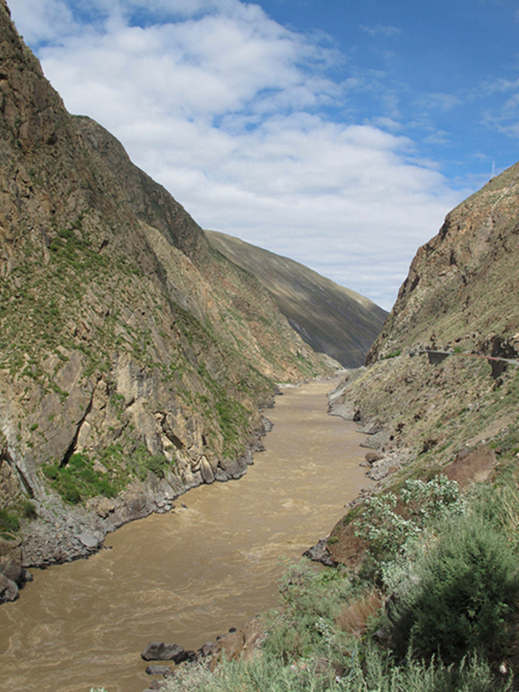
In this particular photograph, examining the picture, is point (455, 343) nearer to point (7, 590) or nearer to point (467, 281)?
point (467, 281)

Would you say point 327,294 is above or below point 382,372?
above

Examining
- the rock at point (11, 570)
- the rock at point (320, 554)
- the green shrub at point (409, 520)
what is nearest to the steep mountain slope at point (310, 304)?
the rock at point (320, 554)

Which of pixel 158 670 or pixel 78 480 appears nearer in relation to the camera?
pixel 158 670

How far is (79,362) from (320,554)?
1179cm

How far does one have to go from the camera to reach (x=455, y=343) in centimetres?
3747

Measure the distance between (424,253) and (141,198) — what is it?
37904mm

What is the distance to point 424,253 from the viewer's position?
63.3 meters

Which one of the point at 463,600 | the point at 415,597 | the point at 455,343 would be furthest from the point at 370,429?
the point at 463,600

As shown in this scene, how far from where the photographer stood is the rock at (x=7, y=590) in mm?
12289

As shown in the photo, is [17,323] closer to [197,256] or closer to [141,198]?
[141,198]

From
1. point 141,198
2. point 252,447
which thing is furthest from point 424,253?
point 252,447

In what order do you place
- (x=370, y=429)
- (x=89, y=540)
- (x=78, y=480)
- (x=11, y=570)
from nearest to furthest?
(x=11, y=570) < (x=89, y=540) < (x=78, y=480) < (x=370, y=429)

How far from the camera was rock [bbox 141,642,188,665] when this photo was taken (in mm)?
10242

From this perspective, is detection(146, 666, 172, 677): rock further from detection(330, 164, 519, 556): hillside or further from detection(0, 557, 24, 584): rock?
detection(330, 164, 519, 556): hillside
